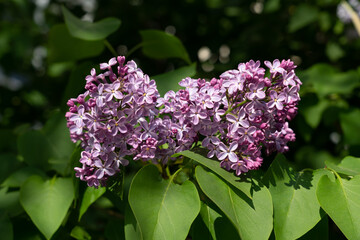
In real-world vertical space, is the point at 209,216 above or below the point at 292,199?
below

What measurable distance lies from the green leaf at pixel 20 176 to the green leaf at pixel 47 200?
0.12m

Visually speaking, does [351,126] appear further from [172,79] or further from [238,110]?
[238,110]

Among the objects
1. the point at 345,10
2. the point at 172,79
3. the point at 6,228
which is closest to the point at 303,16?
the point at 345,10

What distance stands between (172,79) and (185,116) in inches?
19.4

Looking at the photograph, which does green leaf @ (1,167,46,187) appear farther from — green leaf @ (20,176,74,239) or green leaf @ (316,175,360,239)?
green leaf @ (316,175,360,239)

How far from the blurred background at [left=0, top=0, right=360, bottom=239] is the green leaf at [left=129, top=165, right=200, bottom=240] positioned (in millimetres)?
1193

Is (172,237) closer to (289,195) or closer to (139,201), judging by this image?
(139,201)

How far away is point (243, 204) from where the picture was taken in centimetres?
125

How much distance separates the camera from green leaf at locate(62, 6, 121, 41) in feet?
6.26

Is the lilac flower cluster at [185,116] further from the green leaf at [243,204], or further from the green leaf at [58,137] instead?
the green leaf at [58,137]

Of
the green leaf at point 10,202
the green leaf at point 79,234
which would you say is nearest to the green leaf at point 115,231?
the green leaf at point 79,234

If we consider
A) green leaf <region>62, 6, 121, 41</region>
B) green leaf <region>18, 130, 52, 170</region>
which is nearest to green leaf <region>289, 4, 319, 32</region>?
green leaf <region>62, 6, 121, 41</region>

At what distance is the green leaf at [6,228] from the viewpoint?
151 centimetres

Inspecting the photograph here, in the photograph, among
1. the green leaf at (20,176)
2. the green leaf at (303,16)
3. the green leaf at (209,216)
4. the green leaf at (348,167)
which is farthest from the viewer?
the green leaf at (303,16)
